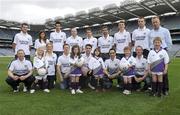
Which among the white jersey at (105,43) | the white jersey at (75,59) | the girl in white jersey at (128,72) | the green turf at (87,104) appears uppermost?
the white jersey at (105,43)

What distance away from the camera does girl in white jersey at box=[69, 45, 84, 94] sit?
28.1ft

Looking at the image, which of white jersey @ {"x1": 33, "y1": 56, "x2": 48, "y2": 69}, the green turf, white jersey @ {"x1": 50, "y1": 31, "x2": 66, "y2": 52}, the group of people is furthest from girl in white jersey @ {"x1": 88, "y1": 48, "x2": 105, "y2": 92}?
white jersey @ {"x1": 50, "y1": 31, "x2": 66, "y2": 52}

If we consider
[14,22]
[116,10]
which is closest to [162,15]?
[116,10]

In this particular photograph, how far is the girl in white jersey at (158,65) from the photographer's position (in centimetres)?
758

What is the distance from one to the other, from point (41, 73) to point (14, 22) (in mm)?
62990

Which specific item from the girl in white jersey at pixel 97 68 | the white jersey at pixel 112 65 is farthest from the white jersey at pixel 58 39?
the white jersey at pixel 112 65

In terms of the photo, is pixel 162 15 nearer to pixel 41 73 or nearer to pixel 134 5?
pixel 134 5

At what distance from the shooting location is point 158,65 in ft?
24.9

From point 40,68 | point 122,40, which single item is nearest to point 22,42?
point 40,68

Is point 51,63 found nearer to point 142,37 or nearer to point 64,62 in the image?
point 64,62

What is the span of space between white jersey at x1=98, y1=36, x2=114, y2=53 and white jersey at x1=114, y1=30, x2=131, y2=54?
23cm

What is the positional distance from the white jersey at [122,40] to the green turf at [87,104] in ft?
4.66

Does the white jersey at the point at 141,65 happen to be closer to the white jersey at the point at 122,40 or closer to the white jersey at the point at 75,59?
the white jersey at the point at 122,40

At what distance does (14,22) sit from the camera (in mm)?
69000
